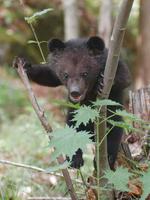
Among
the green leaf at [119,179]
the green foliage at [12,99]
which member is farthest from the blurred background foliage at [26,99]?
the green leaf at [119,179]

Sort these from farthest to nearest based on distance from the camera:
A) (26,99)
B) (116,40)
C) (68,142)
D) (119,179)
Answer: (26,99) → (119,179) → (116,40) → (68,142)

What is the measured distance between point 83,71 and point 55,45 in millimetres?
388

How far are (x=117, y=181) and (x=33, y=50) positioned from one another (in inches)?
461

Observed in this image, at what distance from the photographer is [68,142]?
3309mm

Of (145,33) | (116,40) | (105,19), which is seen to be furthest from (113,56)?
(145,33)

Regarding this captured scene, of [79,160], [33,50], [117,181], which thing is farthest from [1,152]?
[33,50]

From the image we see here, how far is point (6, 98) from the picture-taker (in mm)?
12414

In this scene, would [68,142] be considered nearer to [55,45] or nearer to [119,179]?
[119,179]

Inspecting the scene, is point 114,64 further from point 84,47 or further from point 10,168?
point 10,168

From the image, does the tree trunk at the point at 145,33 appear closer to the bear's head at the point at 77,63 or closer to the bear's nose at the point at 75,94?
the bear's head at the point at 77,63

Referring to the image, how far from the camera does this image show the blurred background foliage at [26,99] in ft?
20.5

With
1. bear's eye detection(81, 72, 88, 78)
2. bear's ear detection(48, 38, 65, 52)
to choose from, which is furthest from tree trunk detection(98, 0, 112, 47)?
bear's eye detection(81, 72, 88, 78)

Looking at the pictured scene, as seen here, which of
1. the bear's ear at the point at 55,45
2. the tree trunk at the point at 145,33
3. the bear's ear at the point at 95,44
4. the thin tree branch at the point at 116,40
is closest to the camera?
the thin tree branch at the point at 116,40

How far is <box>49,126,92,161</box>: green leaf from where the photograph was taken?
3248 mm
